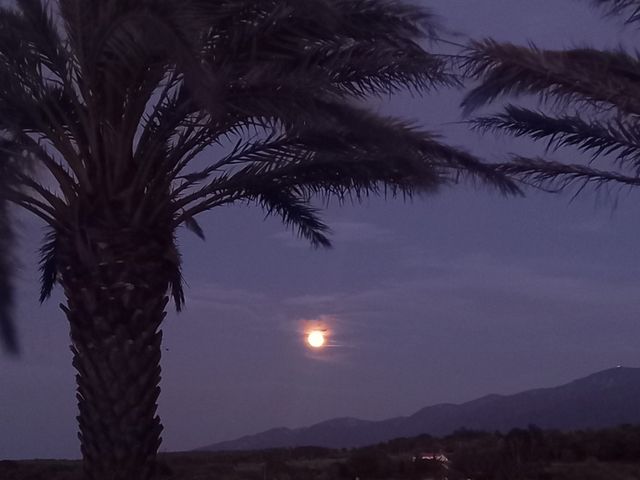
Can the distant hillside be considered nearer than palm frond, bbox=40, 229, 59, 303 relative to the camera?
No

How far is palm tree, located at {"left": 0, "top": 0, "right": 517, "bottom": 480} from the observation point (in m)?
11.4

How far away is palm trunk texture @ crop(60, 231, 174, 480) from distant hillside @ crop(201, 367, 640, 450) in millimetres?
28983

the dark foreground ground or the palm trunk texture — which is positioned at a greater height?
the palm trunk texture

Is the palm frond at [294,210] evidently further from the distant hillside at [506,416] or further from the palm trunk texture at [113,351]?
Result: the distant hillside at [506,416]

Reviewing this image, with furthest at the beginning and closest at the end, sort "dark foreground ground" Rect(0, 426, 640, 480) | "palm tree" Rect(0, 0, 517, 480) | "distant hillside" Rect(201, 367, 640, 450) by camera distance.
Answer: "distant hillside" Rect(201, 367, 640, 450) < "dark foreground ground" Rect(0, 426, 640, 480) < "palm tree" Rect(0, 0, 517, 480)

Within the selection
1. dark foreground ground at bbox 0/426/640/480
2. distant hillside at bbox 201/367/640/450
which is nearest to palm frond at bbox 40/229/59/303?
dark foreground ground at bbox 0/426/640/480

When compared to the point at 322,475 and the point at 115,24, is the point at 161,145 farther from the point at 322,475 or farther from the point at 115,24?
the point at 322,475

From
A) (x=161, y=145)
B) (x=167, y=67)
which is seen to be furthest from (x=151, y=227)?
(x=167, y=67)

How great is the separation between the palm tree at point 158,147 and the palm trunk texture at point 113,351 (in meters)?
0.02

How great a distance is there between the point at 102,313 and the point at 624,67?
21.3 ft

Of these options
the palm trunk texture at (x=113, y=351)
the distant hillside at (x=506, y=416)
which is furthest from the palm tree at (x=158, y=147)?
the distant hillside at (x=506, y=416)

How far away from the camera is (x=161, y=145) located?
482 inches

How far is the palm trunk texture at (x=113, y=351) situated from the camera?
11.8m

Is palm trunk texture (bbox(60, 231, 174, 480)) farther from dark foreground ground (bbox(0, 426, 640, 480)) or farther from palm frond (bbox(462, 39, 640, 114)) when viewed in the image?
palm frond (bbox(462, 39, 640, 114))
